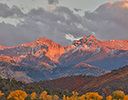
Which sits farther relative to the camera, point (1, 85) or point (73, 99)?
point (1, 85)

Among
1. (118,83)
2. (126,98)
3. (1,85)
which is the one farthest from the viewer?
(118,83)

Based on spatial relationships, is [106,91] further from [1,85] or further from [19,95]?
[19,95]

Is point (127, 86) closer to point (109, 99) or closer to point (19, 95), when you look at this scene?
point (109, 99)

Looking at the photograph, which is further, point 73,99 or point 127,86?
point 127,86

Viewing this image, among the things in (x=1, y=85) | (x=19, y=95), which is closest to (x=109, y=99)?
(x=19, y=95)

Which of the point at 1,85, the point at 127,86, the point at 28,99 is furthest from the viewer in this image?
the point at 127,86

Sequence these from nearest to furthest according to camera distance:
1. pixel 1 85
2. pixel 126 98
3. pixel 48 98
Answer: pixel 126 98
pixel 48 98
pixel 1 85

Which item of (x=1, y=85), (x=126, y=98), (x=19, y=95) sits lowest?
(x=126, y=98)

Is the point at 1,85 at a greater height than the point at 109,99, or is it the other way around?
the point at 1,85

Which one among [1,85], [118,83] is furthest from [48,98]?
[118,83]

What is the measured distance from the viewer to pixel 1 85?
12181 centimetres

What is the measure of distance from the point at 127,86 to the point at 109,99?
267ft

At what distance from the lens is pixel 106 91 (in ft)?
535

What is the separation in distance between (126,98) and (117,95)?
10.2 metres
